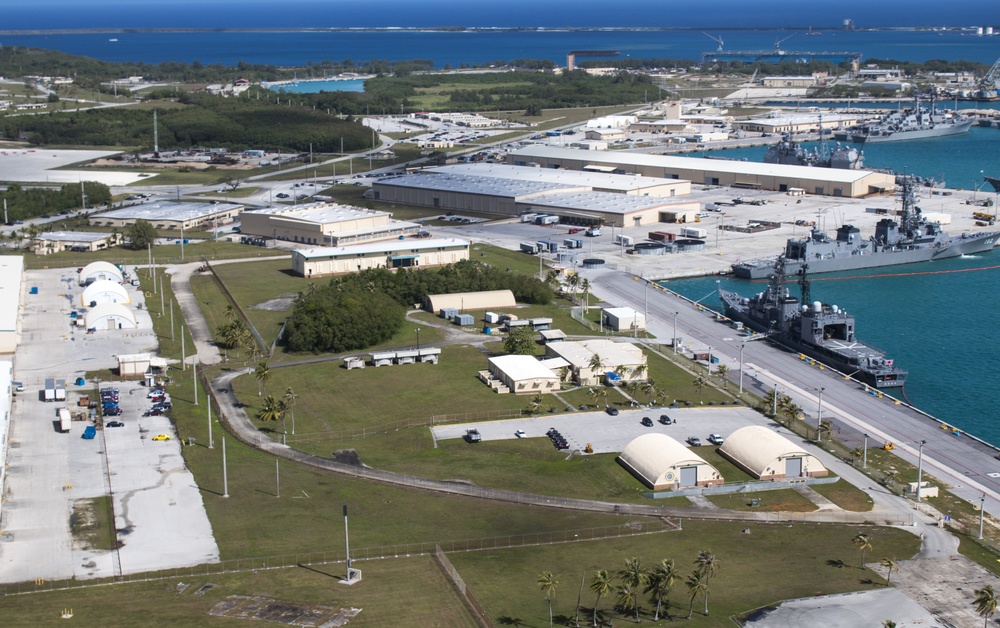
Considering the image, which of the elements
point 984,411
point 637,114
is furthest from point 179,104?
point 984,411

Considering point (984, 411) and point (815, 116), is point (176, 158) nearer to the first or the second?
point (815, 116)

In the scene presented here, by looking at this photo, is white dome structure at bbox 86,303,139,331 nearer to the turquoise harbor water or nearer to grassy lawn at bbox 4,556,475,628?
grassy lawn at bbox 4,556,475,628

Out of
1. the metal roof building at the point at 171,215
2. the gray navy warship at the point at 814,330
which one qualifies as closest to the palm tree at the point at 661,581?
the gray navy warship at the point at 814,330

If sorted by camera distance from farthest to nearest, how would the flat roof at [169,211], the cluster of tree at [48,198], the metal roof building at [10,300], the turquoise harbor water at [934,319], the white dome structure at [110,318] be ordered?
the cluster of tree at [48,198] → the flat roof at [169,211] → the white dome structure at [110,318] → the metal roof building at [10,300] → the turquoise harbor water at [934,319]

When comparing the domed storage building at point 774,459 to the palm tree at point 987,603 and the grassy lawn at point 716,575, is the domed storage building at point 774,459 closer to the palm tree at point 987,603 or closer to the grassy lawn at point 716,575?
the grassy lawn at point 716,575

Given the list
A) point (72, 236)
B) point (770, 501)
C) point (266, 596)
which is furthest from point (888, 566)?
point (72, 236)

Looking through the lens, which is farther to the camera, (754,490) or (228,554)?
(754,490)

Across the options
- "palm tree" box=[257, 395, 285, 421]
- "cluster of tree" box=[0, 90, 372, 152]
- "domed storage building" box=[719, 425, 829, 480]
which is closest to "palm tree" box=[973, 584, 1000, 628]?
"domed storage building" box=[719, 425, 829, 480]
